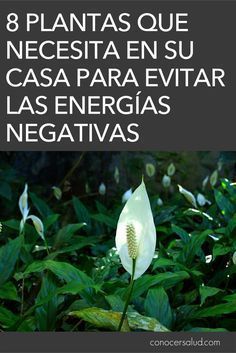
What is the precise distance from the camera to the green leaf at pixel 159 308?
2.39 m

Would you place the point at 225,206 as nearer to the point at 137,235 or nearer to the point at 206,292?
the point at 206,292

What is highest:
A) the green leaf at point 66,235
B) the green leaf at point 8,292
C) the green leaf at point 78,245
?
the green leaf at point 66,235

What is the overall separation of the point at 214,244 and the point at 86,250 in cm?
84

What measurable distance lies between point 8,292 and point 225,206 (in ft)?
4.49

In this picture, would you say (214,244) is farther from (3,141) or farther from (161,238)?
(3,141)

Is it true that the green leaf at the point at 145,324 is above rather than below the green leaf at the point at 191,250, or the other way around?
below

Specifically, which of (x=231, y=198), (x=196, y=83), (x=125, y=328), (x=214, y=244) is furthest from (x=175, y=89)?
(x=125, y=328)

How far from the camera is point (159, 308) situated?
94.3 inches

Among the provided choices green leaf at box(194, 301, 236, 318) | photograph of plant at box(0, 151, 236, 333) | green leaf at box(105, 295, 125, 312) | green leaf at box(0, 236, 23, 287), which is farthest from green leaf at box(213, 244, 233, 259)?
green leaf at box(0, 236, 23, 287)

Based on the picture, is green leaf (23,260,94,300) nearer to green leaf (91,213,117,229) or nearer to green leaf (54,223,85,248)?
green leaf (54,223,85,248)

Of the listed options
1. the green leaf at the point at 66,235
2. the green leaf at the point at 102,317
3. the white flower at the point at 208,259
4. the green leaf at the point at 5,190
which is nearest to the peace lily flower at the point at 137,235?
the green leaf at the point at 102,317

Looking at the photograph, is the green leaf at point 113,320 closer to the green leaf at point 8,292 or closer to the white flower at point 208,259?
the green leaf at point 8,292

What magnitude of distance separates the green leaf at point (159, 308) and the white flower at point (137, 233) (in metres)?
0.36

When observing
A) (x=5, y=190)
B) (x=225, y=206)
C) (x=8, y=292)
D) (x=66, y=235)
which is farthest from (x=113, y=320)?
(x=5, y=190)
